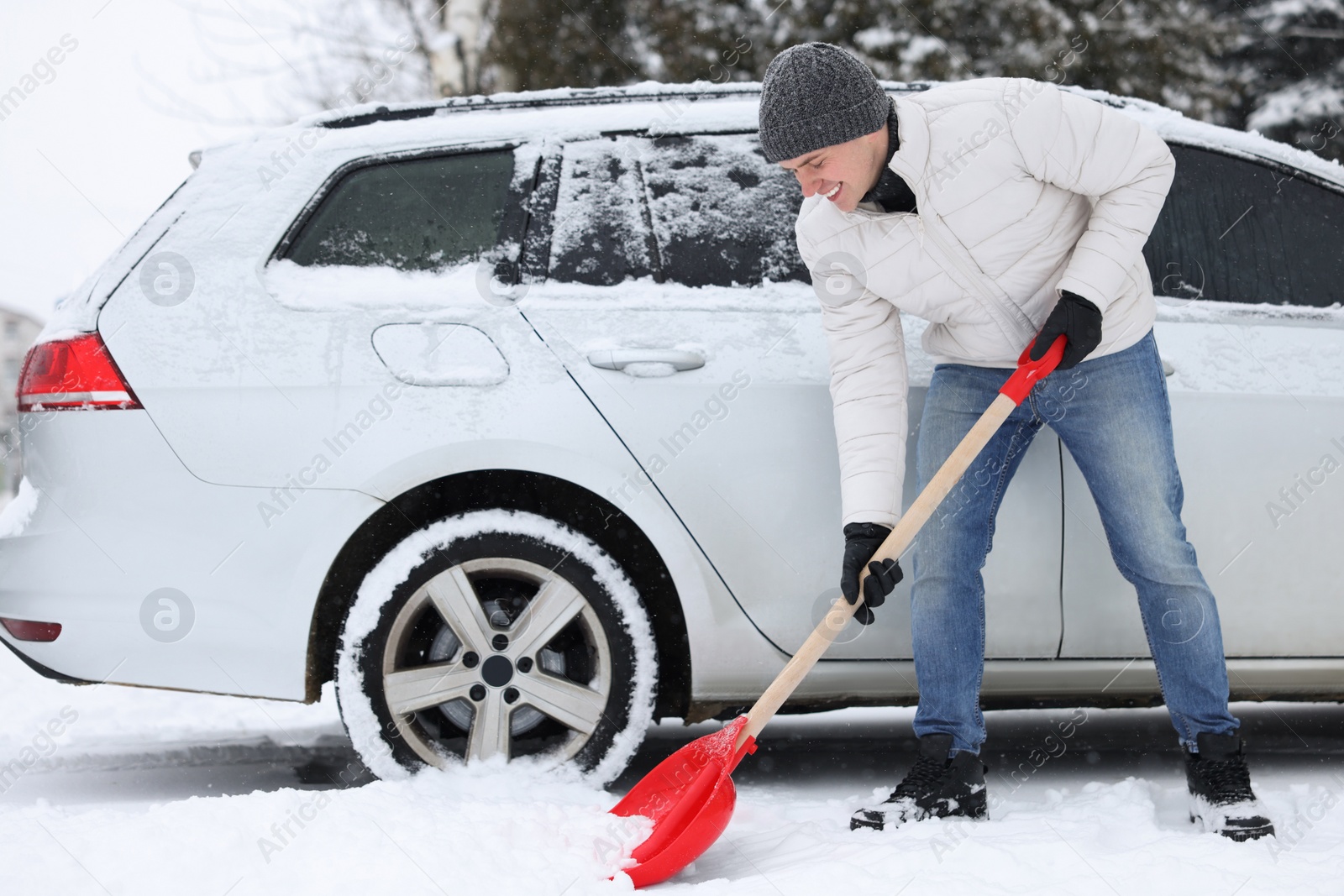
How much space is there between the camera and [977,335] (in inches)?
92.4

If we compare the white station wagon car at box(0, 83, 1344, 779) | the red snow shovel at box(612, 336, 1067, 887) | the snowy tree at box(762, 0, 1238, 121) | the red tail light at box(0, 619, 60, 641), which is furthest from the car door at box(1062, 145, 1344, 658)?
the snowy tree at box(762, 0, 1238, 121)

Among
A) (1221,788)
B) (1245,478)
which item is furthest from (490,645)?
(1245,478)

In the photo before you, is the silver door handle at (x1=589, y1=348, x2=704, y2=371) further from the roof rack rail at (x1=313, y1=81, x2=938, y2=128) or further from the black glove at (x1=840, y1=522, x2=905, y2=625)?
the roof rack rail at (x1=313, y1=81, x2=938, y2=128)

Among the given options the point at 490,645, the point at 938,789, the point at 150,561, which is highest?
the point at 150,561

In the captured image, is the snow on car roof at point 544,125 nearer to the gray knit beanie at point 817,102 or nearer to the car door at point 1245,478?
the car door at point 1245,478

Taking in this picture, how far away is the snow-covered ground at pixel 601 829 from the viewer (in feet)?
6.28

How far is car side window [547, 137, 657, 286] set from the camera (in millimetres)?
A: 2602

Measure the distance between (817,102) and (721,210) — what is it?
2.15 feet

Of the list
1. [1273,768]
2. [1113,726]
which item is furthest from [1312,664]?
[1113,726]

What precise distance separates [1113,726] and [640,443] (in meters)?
2.06

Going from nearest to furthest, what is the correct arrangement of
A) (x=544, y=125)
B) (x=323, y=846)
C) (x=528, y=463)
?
(x=323, y=846) → (x=528, y=463) → (x=544, y=125)

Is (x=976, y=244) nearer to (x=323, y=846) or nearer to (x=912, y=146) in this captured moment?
(x=912, y=146)

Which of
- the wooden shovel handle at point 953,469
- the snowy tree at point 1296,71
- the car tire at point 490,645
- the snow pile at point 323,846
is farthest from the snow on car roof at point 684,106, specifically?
the snowy tree at point 1296,71

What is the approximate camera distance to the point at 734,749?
2295 mm
